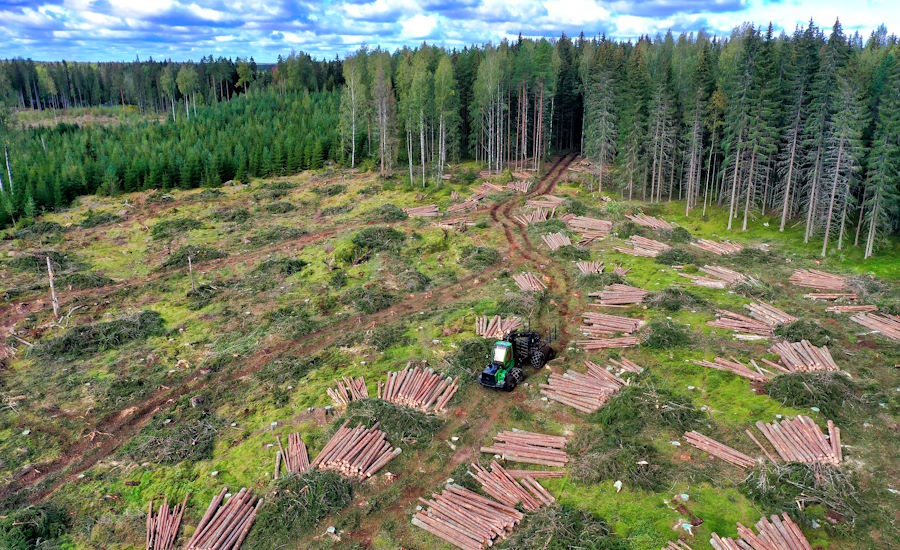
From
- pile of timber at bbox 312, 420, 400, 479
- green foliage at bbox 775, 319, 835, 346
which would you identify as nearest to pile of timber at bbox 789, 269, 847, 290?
green foliage at bbox 775, 319, 835, 346

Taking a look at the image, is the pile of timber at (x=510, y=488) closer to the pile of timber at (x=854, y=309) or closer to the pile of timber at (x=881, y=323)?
the pile of timber at (x=881, y=323)

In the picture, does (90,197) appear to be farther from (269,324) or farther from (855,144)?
(855,144)

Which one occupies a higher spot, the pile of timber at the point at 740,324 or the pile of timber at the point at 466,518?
the pile of timber at the point at 740,324

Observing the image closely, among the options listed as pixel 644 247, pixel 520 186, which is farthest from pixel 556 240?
pixel 520 186

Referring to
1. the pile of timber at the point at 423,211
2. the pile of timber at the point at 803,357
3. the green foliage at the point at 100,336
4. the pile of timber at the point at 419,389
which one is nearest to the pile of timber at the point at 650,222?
the pile of timber at the point at 423,211

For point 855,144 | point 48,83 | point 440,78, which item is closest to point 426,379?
point 855,144

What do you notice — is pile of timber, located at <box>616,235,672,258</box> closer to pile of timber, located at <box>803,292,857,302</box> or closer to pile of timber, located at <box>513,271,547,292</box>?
pile of timber, located at <box>513,271,547,292</box>

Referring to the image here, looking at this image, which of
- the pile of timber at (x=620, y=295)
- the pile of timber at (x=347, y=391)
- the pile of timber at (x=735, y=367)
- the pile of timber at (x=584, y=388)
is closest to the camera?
the pile of timber at (x=584, y=388)
